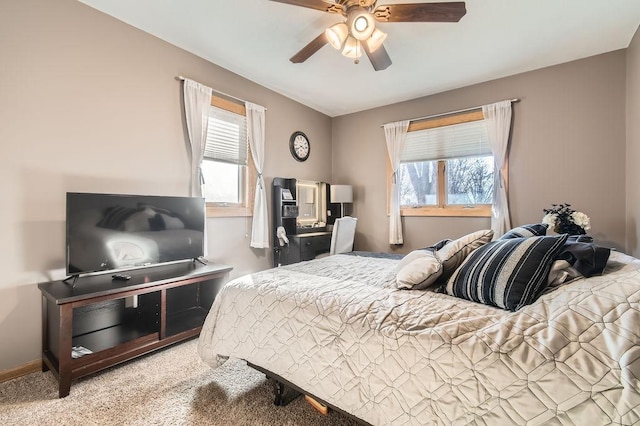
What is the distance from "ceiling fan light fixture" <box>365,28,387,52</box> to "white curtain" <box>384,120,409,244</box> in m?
2.00

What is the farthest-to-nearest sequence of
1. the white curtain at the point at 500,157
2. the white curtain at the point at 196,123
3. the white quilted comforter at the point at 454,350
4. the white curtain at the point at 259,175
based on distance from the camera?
the white curtain at the point at 259,175 < the white curtain at the point at 500,157 < the white curtain at the point at 196,123 < the white quilted comforter at the point at 454,350

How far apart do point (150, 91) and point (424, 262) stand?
2760 millimetres

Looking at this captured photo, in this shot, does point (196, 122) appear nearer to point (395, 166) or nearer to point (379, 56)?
point (379, 56)

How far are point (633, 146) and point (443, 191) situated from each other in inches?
70.1

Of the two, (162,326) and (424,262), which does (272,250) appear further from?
(424,262)

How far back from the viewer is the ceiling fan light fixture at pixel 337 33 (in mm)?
2076

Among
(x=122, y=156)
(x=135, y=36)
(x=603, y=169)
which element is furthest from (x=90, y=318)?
(x=603, y=169)

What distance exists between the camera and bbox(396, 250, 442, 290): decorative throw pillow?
1.44 metres

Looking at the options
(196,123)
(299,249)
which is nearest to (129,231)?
(196,123)

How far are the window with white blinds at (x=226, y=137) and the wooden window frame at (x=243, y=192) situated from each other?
56mm

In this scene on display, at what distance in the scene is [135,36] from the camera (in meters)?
2.53

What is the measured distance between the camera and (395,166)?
4180 millimetres

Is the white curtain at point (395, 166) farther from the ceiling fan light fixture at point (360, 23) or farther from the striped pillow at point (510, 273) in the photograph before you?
the striped pillow at point (510, 273)

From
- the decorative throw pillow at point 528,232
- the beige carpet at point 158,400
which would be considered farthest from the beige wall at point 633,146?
the beige carpet at point 158,400
